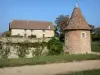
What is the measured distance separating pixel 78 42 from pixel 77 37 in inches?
27.4

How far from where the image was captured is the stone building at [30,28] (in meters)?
61.8

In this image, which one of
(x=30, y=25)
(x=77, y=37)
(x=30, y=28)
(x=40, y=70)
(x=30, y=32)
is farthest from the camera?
(x=30, y=25)

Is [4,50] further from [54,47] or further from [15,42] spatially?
[54,47]

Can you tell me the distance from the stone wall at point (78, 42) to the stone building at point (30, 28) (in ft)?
115

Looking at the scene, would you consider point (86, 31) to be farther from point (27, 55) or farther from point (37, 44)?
point (27, 55)

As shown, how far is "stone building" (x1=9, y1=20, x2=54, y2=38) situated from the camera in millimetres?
61812

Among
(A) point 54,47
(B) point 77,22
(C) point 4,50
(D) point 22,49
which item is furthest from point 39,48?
(B) point 77,22

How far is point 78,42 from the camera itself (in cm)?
2595

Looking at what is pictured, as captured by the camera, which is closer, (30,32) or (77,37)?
(77,37)

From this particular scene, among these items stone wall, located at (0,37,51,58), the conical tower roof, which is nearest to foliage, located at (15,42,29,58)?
stone wall, located at (0,37,51,58)

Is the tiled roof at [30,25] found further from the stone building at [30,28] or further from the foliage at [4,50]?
the foliage at [4,50]

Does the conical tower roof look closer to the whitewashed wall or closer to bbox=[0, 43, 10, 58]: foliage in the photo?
bbox=[0, 43, 10, 58]: foliage

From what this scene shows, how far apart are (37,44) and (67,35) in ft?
14.7

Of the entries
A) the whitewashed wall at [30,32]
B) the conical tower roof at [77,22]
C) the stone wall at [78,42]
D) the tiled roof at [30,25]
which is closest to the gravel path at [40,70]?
the stone wall at [78,42]
